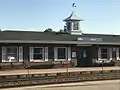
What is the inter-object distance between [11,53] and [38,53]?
9.15ft

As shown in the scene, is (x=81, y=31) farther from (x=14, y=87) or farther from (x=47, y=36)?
(x=14, y=87)

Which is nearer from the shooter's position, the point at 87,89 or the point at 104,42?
the point at 87,89

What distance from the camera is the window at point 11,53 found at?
3122 cm

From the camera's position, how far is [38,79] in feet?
73.9

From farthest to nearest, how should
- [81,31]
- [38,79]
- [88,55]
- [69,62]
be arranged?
[81,31]
[88,55]
[69,62]
[38,79]

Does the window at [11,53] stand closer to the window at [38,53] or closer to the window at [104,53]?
the window at [38,53]

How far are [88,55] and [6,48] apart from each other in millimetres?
9761

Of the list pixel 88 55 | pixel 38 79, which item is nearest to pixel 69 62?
pixel 88 55

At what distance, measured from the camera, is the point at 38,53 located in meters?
32.9

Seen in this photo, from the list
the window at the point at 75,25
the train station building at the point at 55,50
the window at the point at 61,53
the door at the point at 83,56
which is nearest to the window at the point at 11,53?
the train station building at the point at 55,50

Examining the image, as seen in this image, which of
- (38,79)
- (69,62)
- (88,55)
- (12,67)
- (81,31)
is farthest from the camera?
(81,31)

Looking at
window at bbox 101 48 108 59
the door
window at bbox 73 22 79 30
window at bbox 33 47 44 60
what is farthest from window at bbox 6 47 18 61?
window at bbox 73 22 79 30

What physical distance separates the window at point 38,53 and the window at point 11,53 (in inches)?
72.5

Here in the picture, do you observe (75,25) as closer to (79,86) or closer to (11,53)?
(11,53)
